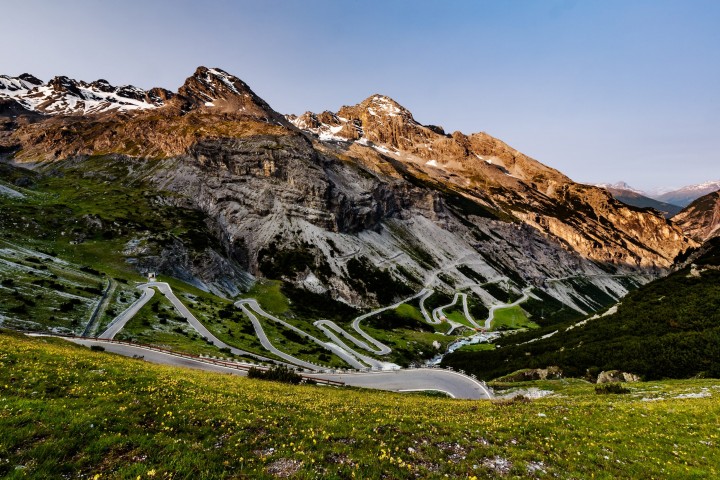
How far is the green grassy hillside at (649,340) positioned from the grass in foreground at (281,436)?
27.6 meters

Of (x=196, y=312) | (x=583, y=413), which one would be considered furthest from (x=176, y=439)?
(x=196, y=312)

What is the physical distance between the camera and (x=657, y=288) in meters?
76.1

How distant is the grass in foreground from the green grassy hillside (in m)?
27.6

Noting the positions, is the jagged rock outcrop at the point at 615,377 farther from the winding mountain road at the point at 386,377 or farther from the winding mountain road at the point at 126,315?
the winding mountain road at the point at 126,315

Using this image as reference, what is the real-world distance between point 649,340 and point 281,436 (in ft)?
195

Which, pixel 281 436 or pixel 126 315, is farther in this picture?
pixel 126 315

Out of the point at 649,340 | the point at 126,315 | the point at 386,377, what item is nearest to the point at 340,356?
the point at 386,377

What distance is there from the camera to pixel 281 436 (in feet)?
48.0

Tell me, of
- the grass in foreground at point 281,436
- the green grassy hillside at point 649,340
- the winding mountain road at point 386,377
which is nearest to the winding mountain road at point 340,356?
the winding mountain road at point 386,377

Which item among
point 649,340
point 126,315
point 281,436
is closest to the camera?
point 281,436

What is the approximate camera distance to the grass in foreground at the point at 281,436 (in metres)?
11.2

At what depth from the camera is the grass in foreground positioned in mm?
11242

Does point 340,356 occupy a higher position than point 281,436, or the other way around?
point 281,436

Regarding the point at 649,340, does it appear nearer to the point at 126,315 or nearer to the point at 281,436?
the point at 281,436
